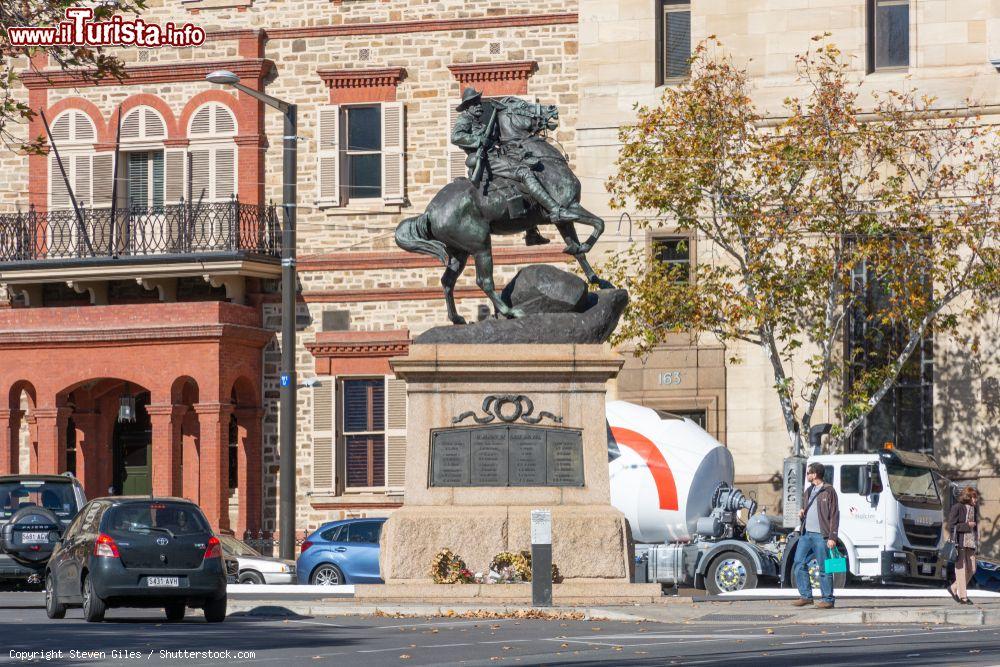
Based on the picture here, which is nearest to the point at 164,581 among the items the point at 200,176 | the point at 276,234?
the point at 276,234

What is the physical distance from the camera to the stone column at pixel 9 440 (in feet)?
130

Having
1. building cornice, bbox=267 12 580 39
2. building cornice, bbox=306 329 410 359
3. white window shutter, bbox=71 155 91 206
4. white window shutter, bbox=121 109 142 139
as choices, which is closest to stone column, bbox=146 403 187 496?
building cornice, bbox=306 329 410 359

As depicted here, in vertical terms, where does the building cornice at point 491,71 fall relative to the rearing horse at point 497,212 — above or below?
above

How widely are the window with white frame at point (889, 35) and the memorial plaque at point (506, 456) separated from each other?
16.6 meters

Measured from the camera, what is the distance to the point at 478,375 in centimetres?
2234

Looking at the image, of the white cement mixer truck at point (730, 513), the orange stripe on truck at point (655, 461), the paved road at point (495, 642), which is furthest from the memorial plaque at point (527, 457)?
the orange stripe on truck at point (655, 461)

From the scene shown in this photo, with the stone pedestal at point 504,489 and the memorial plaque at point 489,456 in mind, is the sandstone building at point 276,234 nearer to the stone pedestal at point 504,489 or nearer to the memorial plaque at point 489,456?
the stone pedestal at point 504,489

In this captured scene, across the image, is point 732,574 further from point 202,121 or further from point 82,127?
point 82,127

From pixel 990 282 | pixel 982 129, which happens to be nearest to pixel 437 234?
pixel 990 282

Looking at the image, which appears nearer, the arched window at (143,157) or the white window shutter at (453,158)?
the white window shutter at (453,158)

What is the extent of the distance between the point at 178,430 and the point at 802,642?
899 inches

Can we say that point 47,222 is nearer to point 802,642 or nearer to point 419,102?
point 419,102

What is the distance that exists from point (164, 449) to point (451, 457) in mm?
17040

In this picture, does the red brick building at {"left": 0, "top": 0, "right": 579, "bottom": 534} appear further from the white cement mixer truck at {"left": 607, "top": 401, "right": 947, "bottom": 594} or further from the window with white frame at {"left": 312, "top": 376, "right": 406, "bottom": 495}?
the white cement mixer truck at {"left": 607, "top": 401, "right": 947, "bottom": 594}
